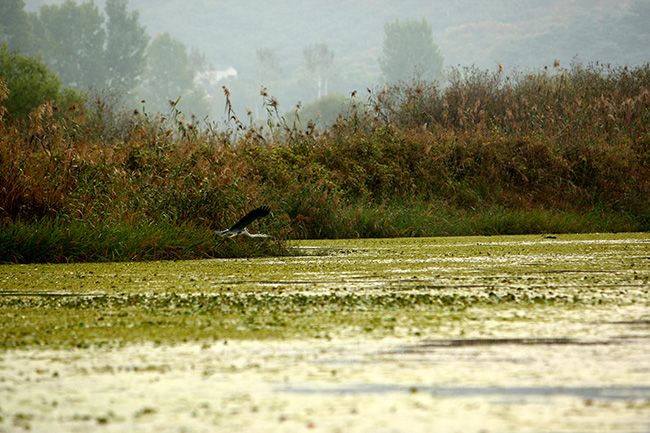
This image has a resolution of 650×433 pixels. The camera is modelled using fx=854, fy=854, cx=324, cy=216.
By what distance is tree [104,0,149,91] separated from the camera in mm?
65312

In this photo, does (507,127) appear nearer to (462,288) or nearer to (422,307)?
(462,288)

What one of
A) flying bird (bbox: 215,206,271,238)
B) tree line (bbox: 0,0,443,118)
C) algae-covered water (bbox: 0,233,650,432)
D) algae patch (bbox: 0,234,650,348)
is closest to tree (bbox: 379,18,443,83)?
Result: tree line (bbox: 0,0,443,118)

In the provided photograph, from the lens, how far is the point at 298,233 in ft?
31.1

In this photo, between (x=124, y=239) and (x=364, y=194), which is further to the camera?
(x=364, y=194)

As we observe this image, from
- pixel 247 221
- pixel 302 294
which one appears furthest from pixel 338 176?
pixel 302 294

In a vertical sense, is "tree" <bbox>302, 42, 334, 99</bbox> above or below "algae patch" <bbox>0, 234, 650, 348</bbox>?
above

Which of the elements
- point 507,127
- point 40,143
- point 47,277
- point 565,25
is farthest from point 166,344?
point 565,25

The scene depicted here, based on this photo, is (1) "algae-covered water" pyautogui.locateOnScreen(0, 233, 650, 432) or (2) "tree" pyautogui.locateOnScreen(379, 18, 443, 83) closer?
(1) "algae-covered water" pyautogui.locateOnScreen(0, 233, 650, 432)

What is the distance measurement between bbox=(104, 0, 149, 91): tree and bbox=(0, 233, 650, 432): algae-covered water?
205 ft

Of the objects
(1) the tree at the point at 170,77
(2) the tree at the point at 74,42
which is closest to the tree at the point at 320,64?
(1) the tree at the point at 170,77

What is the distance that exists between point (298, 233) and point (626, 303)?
6.30m

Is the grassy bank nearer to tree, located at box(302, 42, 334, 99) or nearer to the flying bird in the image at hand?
the flying bird

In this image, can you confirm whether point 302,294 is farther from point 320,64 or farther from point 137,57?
point 320,64

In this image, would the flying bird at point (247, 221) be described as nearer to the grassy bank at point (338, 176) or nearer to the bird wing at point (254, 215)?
the bird wing at point (254, 215)
